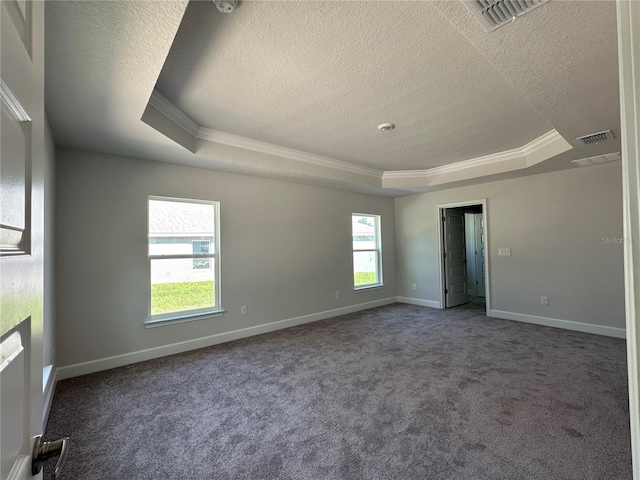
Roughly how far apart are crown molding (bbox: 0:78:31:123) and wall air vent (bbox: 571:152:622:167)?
5148 millimetres

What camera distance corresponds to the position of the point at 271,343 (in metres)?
3.81

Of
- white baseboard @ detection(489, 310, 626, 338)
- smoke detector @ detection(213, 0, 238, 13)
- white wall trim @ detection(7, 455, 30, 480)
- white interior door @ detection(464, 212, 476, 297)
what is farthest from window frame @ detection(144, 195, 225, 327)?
white interior door @ detection(464, 212, 476, 297)

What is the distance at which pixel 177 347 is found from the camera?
11.5 ft

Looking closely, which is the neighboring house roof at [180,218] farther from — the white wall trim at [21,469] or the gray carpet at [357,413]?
the white wall trim at [21,469]

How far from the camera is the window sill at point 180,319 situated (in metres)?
3.36

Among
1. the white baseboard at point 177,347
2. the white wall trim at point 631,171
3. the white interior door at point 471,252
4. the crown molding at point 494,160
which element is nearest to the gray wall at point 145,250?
the white baseboard at point 177,347

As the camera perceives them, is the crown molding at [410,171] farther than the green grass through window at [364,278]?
No

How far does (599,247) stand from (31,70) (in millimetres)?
5590

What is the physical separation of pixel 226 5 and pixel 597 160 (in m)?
4.70

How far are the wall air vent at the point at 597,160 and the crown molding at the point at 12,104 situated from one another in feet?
16.9

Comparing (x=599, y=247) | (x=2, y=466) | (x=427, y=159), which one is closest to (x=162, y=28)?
(x=2, y=466)

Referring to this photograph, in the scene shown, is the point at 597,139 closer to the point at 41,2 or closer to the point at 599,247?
the point at 599,247

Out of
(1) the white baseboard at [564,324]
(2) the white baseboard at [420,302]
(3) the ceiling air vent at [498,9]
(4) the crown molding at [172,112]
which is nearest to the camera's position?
(3) the ceiling air vent at [498,9]

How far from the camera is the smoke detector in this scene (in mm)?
1548
